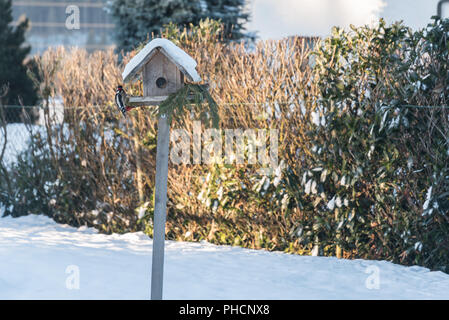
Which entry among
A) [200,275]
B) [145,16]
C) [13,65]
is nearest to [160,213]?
[200,275]

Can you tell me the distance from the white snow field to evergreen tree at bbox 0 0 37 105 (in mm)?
8395

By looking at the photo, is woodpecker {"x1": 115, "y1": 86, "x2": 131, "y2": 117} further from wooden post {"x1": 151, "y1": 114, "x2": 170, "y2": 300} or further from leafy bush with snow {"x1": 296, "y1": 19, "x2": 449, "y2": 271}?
leafy bush with snow {"x1": 296, "y1": 19, "x2": 449, "y2": 271}

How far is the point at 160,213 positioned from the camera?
4574 mm

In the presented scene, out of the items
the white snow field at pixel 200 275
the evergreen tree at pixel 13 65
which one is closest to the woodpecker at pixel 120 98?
the white snow field at pixel 200 275

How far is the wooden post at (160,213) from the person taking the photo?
4.56m

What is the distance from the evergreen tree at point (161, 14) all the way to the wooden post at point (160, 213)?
28.5ft

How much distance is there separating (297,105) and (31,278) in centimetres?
309

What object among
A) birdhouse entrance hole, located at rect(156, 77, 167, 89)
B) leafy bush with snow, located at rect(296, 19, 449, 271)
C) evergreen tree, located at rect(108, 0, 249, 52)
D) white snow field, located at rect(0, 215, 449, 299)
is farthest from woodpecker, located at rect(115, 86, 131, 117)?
evergreen tree, located at rect(108, 0, 249, 52)

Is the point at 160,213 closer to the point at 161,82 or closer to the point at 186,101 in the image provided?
the point at 186,101

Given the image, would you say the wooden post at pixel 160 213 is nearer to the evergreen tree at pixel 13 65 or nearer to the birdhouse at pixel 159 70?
the birdhouse at pixel 159 70

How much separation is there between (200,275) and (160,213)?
1519 mm

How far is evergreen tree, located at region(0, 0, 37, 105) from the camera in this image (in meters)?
14.9

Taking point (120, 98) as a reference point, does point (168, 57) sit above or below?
above
